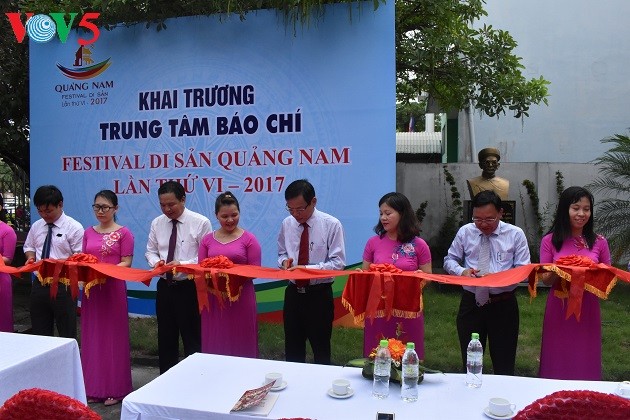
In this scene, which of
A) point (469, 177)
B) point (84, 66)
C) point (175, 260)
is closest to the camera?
point (175, 260)

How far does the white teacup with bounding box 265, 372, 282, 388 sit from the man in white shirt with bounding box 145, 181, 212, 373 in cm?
164

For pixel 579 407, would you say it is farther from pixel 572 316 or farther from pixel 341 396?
pixel 572 316

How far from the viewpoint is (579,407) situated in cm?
147

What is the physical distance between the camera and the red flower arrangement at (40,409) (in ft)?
4.76

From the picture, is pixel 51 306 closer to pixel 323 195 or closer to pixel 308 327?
pixel 308 327

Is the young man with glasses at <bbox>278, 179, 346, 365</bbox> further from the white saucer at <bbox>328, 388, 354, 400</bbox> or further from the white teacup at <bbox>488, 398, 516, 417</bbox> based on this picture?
the white teacup at <bbox>488, 398, 516, 417</bbox>

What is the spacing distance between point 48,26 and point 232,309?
4.46 meters

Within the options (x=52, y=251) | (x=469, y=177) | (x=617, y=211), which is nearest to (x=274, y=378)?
(x=52, y=251)

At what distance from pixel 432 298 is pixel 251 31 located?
3967mm

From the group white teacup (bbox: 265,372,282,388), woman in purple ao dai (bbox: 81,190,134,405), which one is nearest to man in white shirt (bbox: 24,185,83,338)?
woman in purple ao dai (bbox: 81,190,134,405)

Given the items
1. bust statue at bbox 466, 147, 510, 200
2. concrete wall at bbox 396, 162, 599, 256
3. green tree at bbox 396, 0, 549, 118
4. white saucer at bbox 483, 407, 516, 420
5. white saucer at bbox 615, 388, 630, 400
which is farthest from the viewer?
concrete wall at bbox 396, 162, 599, 256

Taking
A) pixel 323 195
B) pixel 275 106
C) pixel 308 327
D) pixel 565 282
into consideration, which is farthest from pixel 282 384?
pixel 275 106

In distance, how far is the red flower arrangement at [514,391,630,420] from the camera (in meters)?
1.45

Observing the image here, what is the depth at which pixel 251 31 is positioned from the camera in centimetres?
605
